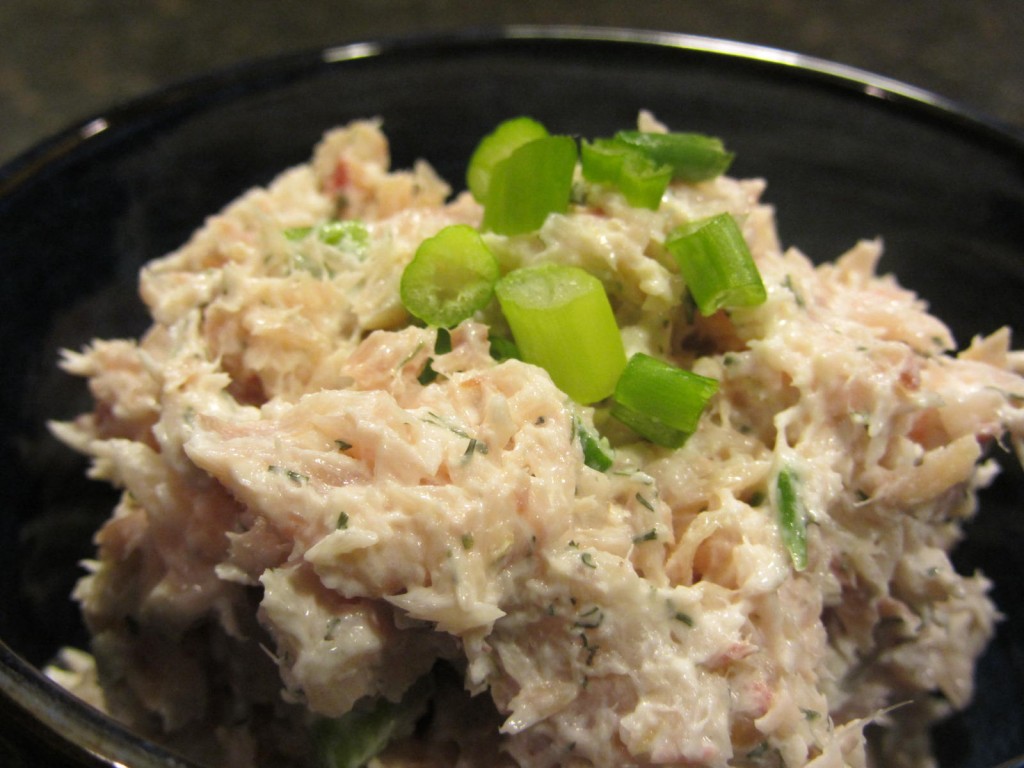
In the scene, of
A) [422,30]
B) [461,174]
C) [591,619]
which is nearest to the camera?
[591,619]

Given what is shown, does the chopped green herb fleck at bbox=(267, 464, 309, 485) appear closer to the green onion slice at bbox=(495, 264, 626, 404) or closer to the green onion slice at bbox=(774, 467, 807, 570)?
the green onion slice at bbox=(495, 264, 626, 404)

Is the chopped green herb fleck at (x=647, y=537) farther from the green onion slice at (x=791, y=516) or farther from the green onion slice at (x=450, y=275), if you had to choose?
the green onion slice at (x=450, y=275)

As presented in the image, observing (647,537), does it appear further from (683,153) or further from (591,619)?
(683,153)

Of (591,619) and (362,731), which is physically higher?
(591,619)

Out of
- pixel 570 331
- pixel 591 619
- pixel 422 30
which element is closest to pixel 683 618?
pixel 591 619

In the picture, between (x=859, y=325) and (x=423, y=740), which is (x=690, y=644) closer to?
(x=423, y=740)

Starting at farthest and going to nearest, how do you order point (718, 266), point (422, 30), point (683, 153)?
point (422, 30) < point (683, 153) < point (718, 266)

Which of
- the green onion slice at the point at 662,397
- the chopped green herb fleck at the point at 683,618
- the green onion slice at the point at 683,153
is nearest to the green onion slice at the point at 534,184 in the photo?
the green onion slice at the point at 683,153
